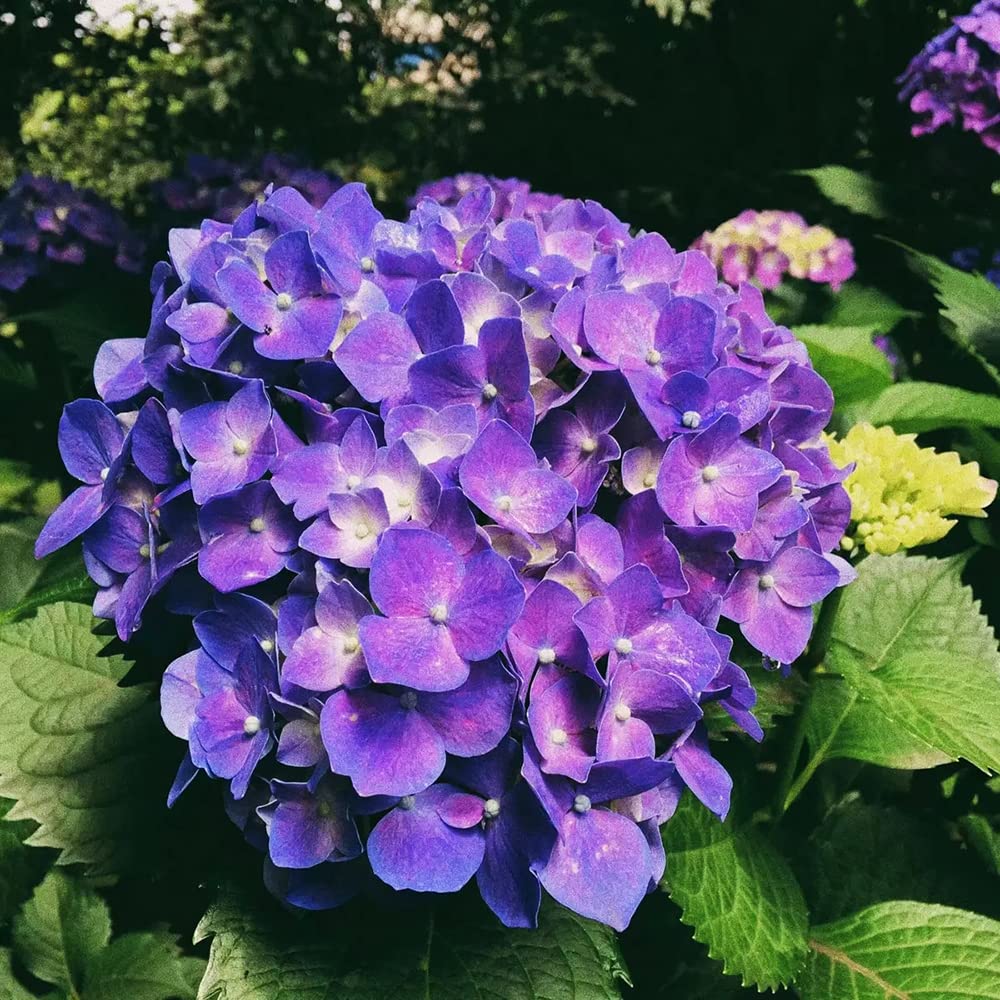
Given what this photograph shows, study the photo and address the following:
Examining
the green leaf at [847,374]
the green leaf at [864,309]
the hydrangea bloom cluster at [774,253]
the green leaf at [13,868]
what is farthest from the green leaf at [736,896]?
the hydrangea bloom cluster at [774,253]

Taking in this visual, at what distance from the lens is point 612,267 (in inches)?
33.0

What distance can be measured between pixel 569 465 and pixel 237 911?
454 mm

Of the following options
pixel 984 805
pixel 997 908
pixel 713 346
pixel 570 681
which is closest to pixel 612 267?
pixel 713 346

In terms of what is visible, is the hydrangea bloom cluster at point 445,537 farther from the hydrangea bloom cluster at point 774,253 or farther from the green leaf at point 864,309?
the hydrangea bloom cluster at point 774,253

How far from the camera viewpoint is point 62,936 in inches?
44.2

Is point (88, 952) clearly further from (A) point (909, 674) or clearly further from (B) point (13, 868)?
(A) point (909, 674)

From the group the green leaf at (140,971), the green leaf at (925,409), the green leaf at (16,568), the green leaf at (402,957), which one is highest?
the green leaf at (925,409)

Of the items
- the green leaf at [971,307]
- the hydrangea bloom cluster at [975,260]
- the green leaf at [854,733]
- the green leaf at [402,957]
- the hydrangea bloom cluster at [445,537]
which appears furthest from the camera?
the hydrangea bloom cluster at [975,260]

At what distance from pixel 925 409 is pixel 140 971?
1.27 meters

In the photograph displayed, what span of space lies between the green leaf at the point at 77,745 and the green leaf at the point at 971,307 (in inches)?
57.1

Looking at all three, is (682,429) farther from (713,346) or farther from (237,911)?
(237,911)

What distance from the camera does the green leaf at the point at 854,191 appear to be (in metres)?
2.53

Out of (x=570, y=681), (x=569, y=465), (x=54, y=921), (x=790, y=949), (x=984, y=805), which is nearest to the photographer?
(x=570, y=681)

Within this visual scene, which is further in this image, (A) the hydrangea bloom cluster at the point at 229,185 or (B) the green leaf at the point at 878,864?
(A) the hydrangea bloom cluster at the point at 229,185
